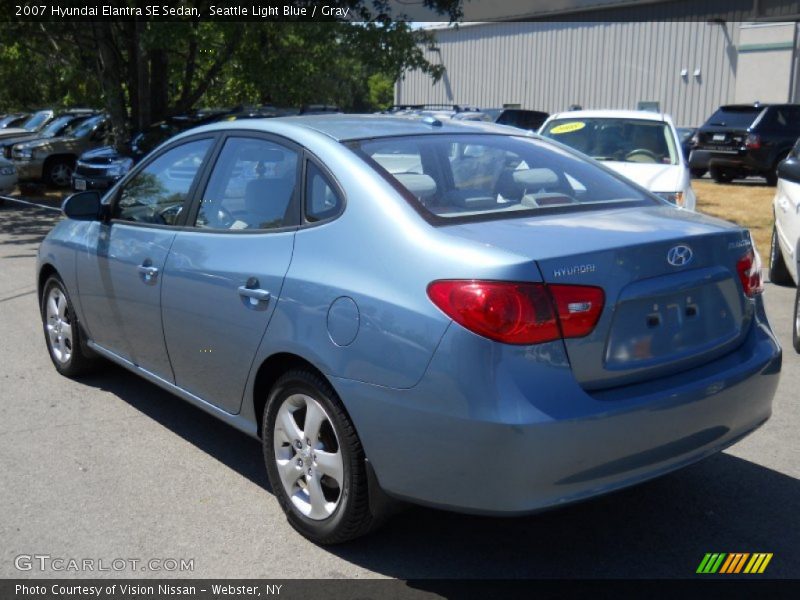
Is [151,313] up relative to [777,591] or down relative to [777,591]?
up

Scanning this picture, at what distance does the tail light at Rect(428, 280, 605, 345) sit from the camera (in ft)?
10.2

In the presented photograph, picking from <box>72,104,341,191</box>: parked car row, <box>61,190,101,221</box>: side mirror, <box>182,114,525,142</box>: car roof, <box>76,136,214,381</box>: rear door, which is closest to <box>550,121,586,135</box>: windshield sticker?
<box>72,104,341,191</box>: parked car row

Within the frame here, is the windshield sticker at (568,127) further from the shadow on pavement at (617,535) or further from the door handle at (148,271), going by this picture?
the door handle at (148,271)

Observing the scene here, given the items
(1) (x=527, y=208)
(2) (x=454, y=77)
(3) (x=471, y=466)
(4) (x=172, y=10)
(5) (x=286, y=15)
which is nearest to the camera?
(3) (x=471, y=466)

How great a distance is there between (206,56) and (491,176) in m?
15.7

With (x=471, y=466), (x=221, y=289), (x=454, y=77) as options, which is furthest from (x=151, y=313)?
(x=454, y=77)

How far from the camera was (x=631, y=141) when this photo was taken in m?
11.0

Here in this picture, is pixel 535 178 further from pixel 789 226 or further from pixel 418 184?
pixel 789 226

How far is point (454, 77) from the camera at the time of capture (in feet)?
130

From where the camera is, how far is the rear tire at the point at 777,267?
888cm

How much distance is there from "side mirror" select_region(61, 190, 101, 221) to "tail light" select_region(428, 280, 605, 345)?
2839 millimetres

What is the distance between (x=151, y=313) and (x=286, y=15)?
1330 centimetres

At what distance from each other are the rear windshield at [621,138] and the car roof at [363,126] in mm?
6344

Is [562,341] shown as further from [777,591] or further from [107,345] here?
[107,345]
